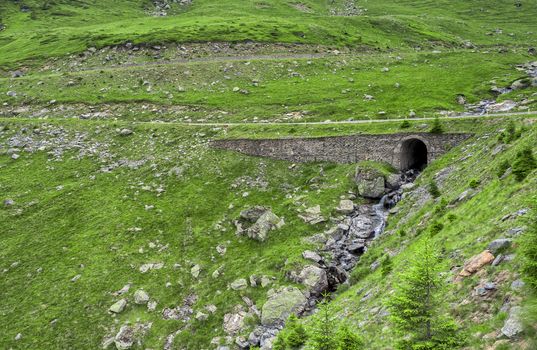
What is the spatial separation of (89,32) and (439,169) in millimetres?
139604

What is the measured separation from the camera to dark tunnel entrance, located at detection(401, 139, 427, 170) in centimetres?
5644

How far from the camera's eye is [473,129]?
51781 millimetres

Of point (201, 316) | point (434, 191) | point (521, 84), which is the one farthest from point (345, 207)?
point (521, 84)

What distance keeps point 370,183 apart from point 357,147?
24.8 ft

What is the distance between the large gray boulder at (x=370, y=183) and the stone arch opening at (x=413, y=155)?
209 inches

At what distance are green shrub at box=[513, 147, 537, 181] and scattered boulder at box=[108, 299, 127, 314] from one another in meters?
36.4

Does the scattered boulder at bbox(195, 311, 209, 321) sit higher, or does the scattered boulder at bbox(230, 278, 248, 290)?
the scattered boulder at bbox(230, 278, 248, 290)

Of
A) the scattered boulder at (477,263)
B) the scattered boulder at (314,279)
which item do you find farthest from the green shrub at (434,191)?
the scattered boulder at (477,263)

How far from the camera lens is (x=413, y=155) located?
60.0m

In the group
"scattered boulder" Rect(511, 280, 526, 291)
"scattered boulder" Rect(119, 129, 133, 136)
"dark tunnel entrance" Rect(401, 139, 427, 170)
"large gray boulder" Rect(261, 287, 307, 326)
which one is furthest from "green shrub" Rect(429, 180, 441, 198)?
"scattered boulder" Rect(119, 129, 133, 136)

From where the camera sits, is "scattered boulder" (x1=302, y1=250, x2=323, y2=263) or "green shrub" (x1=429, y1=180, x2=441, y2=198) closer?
"green shrub" (x1=429, y1=180, x2=441, y2=198)

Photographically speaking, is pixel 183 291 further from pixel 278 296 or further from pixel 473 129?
pixel 473 129

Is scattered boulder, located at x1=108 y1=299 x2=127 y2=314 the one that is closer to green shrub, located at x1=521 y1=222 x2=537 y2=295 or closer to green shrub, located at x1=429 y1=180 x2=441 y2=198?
green shrub, located at x1=429 y1=180 x2=441 y2=198

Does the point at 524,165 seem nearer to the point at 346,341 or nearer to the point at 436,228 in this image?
the point at 436,228
